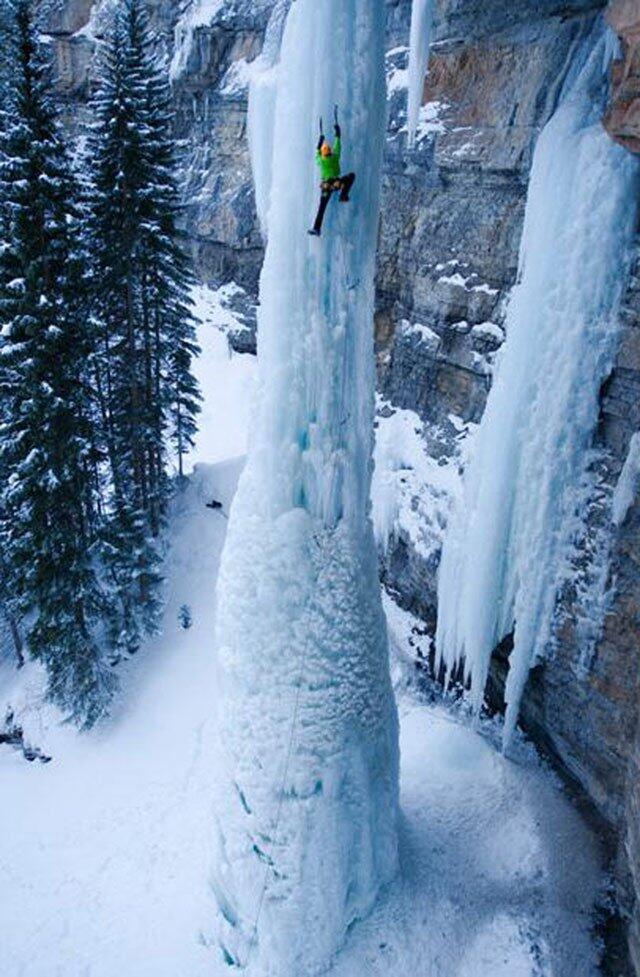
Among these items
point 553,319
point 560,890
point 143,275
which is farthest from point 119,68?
point 560,890

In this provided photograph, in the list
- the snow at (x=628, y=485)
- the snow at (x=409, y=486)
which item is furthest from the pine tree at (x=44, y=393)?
the snow at (x=628, y=485)

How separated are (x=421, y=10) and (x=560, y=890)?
515 inches

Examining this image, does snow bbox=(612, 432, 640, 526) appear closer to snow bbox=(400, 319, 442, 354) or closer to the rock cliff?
the rock cliff

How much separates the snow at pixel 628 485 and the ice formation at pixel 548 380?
69 cm

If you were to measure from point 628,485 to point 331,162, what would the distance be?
5708 millimetres

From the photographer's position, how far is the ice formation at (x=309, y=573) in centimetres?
A: 605

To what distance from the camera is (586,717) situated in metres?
9.62

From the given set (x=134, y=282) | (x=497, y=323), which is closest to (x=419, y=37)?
(x=497, y=323)

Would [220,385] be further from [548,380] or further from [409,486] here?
[548,380]

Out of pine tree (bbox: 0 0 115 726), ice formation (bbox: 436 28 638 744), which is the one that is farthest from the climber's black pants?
pine tree (bbox: 0 0 115 726)

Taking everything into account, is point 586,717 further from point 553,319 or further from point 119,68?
point 119,68

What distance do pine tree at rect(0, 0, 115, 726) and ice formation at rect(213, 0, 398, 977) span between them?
20.8 ft

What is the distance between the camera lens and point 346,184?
5949 mm

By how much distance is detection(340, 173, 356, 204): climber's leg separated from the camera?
593 centimetres
